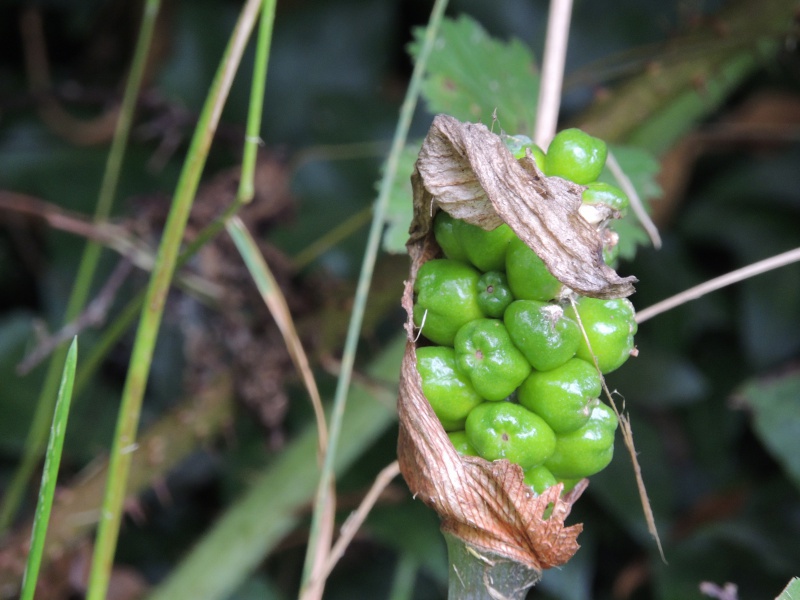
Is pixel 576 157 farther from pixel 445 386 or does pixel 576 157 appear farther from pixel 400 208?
pixel 400 208

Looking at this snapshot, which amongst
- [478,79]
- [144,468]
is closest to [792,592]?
[478,79]

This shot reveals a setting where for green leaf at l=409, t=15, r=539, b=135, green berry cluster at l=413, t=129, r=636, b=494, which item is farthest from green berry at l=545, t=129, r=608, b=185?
green leaf at l=409, t=15, r=539, b=135

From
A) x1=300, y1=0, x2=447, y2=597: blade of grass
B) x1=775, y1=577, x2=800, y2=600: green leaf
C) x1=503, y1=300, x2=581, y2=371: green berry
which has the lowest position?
x1=775, y1=577, x2=800, y2=600: green leaf

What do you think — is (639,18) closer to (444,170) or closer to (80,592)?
(444,170)

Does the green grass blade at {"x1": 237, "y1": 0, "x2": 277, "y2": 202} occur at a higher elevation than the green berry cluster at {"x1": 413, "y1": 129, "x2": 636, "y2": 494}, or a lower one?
higher

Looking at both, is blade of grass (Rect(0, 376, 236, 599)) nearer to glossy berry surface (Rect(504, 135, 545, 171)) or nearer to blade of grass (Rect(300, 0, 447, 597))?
blade of grass (Rect(300, 0, 447, 597))

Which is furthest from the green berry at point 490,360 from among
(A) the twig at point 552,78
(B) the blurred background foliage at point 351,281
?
(B) the blurred background foliage at point 351,281

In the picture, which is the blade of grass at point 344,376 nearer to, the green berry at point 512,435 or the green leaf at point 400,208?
the green leaf at point 400,208
